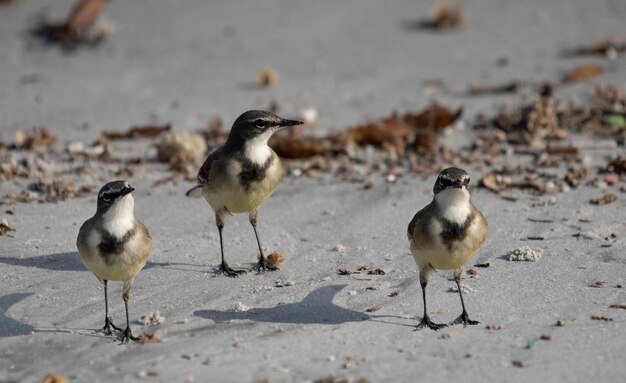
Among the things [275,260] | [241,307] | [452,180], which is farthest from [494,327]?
[275,260]

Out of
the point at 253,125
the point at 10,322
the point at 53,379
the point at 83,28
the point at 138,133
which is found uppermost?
the point at 83,28

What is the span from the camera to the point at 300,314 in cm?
679

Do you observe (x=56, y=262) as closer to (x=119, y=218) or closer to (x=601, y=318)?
(x=119, y=218)

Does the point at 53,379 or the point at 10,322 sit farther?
the point at 10,322

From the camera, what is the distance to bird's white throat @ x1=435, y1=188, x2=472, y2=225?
21.2ft

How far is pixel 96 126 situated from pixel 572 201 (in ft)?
20.1

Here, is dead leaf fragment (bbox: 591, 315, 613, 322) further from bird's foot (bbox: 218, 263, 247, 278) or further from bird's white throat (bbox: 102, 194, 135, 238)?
bird's white throat (bbox: 102, 194, 135, 238)

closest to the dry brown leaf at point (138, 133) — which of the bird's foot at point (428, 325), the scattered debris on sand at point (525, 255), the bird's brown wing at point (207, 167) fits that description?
the bird's brown wing at point (207, 167)

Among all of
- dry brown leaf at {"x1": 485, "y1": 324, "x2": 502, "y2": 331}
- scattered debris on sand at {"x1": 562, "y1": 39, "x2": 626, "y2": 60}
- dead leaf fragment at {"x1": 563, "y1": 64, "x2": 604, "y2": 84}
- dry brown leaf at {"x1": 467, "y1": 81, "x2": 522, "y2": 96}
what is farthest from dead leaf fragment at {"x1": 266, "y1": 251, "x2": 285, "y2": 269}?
scattered debris on sand at {"x1": 562, "y1": 39, "x2": 626, "y2": 60}

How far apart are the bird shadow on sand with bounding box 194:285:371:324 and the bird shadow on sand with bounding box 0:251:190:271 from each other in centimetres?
117

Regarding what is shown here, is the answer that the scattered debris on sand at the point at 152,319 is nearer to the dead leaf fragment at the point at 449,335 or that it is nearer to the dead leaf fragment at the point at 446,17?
the dead leaf fragment at the point at 449,335

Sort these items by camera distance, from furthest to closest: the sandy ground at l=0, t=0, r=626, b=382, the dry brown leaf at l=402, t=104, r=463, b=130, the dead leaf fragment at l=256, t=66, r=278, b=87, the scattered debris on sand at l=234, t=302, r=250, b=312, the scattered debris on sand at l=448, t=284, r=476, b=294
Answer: the dead leaf fragment at l=256, t=66, r=278, b=87 < the dry brown leaf at l=402, t=104, r=463, b=130 < the scattered debris on sand at l=448, t=284, r=476, b=294 < the scattered debris on sand at l=234, t=302, r=250, b=312 < the sandy ground at l=0, t=0, r=626, b=382

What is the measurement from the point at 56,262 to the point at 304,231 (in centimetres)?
230

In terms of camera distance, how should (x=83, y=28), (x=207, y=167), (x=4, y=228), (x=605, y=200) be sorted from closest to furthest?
(x=207, y=167), (x=4, y=228), (x=605, y=200), (x=83, y=28)
